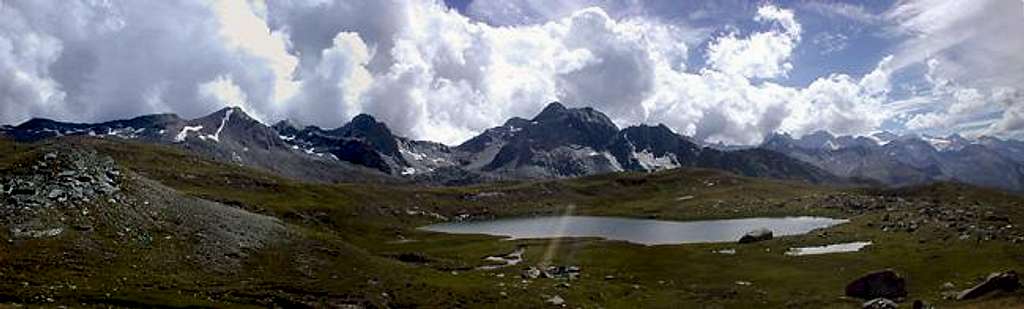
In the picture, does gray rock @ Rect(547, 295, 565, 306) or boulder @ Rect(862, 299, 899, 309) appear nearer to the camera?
boulder @ Rect(862, 299, 899, 309)

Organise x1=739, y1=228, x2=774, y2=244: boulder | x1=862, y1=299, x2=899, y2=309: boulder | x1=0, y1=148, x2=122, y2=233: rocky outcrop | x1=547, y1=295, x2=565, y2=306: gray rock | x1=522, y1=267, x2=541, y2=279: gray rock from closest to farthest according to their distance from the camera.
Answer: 1. x1=0, y1=148, x2=122, y2=233: rocky outcrop
2. x1=862, y1=299, x2=899, y2=309: boulder
3. x1=547, y1=295, x2=565, y2=306: gray rock
4. x1=522, y1=267, x2=541, y2=279: gray rock
5. x1=739, y1=228, x2=774, y2=244: boulder

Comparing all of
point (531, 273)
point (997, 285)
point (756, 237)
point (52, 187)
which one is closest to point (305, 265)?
point (52, 187)

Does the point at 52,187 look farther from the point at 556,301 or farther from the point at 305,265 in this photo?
the point at 556,301

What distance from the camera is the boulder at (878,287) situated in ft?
246

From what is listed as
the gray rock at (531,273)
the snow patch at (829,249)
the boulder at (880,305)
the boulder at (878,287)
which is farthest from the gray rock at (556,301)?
the snow patch at (829,249)

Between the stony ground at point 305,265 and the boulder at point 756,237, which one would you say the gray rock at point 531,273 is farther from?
the boulder at point 756,237

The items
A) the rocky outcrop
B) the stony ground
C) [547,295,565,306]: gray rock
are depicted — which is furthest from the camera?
[547,295,565,306]: gray rock

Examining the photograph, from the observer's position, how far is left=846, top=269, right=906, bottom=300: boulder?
7506cm

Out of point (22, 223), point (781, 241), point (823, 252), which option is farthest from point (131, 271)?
point (781, 241)

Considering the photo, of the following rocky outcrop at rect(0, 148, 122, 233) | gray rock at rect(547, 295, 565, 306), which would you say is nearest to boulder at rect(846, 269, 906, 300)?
gray rock at rect(547, 295, 565, 306)

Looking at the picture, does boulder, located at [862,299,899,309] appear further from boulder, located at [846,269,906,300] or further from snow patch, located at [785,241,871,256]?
snow patch, located at [785,241,871,256]

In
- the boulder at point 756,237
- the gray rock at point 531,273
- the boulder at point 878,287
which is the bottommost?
the boulder at point 878,287

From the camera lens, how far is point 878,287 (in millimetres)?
75250

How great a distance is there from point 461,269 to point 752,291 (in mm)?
37512
